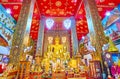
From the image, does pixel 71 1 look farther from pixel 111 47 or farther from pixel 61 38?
pixel 111 47

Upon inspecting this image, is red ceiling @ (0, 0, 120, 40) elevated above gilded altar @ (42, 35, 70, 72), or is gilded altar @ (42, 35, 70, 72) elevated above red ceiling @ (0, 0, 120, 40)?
red ceiling @ (0, 0, 120, 40)

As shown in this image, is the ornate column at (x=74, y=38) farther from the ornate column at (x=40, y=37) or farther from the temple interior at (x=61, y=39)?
the ornate column at (x=40, y=37)

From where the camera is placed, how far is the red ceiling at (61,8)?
8.38 metres

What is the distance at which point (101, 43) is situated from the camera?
466 centimetres

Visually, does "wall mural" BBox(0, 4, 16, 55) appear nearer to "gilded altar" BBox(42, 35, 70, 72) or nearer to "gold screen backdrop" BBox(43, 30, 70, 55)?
"gilded altar" BBox(42, 35, 70, 72)

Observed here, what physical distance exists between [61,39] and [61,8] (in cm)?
368

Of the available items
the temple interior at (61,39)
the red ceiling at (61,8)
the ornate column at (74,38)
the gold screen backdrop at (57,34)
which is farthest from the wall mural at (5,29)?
the ornate column at (74,38)

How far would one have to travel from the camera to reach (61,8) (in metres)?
9.88

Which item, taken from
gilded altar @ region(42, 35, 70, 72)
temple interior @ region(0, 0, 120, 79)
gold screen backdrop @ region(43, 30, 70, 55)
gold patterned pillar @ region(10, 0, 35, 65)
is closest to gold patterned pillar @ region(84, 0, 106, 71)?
temple interior @ region(0, 0, 120, 79)

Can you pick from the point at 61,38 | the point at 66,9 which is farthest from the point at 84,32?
the point at 66,9

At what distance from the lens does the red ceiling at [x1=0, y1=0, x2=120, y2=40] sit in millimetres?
8381

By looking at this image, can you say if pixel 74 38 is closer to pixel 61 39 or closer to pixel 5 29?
pixel 61 39

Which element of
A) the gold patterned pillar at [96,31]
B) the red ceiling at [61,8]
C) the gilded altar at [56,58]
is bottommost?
the gilded altar at [56,58]

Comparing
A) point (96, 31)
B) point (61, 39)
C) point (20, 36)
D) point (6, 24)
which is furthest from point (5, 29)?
point (96, 31)
